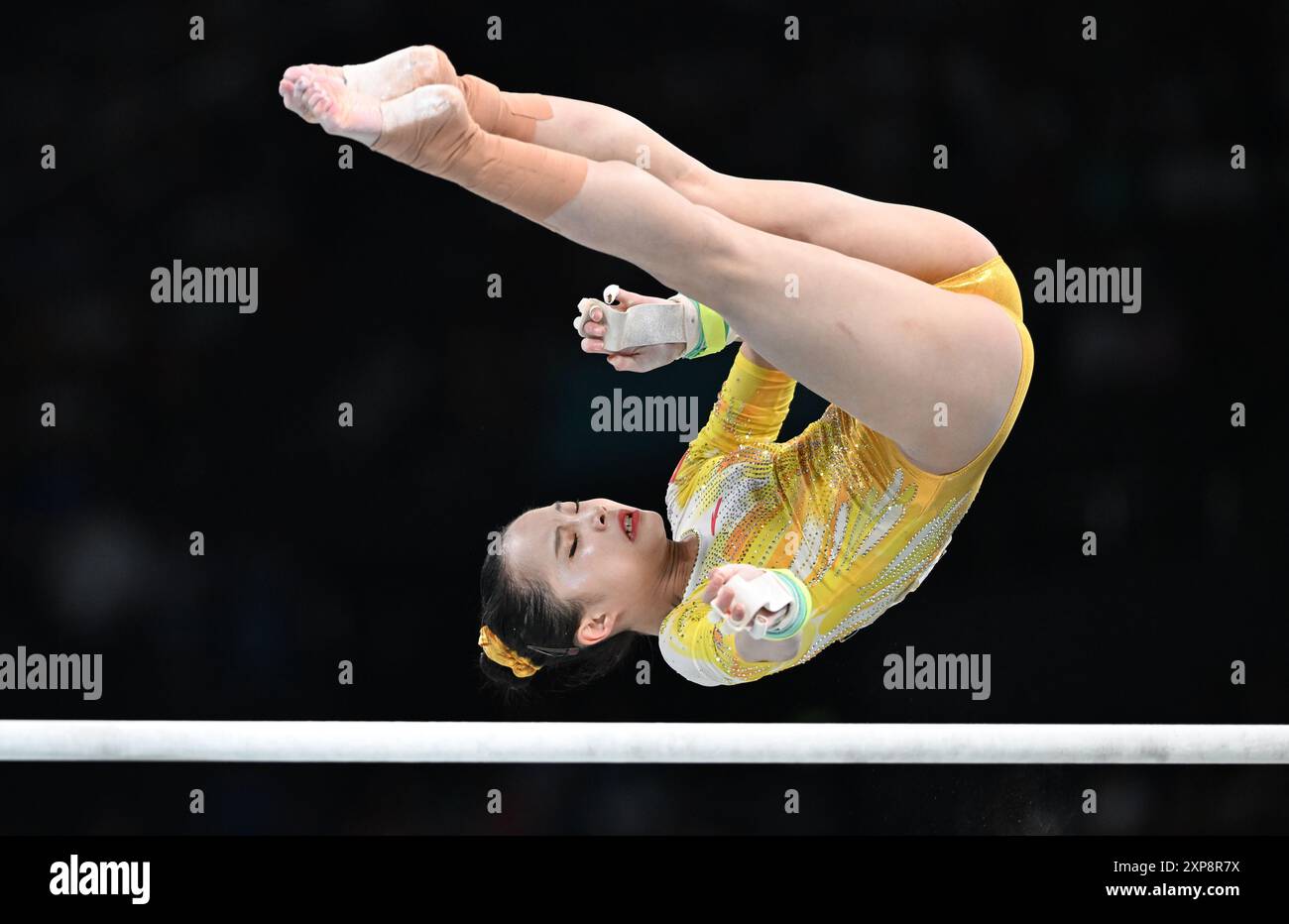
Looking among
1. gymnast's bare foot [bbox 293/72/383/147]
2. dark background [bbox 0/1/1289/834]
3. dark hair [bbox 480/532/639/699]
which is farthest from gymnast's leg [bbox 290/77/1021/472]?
dark background [bbox 0/1/1289/834]

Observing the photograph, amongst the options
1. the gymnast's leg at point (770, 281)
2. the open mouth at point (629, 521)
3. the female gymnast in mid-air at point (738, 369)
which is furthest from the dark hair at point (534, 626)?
the gymnast's leg at point (770, 281)

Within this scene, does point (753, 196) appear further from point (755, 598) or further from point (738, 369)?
point (755, 598)

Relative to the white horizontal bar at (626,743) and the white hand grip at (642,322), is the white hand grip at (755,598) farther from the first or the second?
the white hand grip at (642,322)

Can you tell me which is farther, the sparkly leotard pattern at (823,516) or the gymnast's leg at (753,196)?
the sparkly leotard pattern at (823,516)

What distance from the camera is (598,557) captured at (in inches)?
104

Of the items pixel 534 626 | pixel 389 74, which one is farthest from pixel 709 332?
pixel 389 74

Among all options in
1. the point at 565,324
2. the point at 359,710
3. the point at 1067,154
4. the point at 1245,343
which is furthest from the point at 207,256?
the point at 1245,343

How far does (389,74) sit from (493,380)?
157cm

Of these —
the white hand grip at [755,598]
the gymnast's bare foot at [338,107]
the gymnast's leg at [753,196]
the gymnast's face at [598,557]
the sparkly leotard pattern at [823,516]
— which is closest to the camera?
the gymnast's bare foot at [338,107]

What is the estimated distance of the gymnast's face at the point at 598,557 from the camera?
265 centimetres

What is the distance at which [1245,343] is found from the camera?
12.0ft

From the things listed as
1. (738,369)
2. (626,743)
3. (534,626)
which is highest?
(738,369)

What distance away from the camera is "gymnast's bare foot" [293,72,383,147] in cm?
196

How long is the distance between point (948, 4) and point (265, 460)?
1.98 metres
